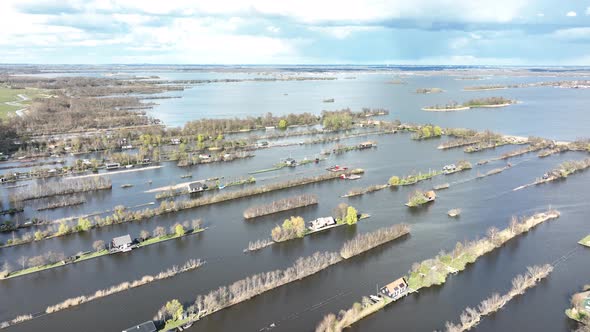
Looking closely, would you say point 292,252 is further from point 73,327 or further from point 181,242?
point 73,327

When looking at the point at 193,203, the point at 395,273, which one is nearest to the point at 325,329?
the point at 395,273

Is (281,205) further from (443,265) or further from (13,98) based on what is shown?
(13,98)

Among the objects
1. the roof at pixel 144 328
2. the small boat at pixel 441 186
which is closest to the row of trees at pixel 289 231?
the roof at pixel 144 328

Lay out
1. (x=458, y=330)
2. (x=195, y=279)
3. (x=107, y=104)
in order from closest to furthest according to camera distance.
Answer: (x=458, y=330)
(x=195, y=279)
(x=107, y=104)

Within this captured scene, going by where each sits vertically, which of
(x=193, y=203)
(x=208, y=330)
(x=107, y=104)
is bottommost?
(x=208, y=330)

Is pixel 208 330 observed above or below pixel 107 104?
below

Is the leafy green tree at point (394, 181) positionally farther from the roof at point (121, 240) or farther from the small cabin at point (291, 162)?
the roof at point (121, 240)
